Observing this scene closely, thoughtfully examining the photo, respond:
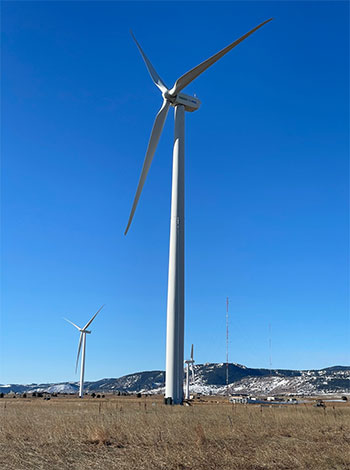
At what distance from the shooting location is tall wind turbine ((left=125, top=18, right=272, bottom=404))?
30.6m

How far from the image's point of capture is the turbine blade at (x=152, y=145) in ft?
116

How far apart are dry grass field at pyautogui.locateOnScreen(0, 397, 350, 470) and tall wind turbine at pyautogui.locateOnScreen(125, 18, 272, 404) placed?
1088cm

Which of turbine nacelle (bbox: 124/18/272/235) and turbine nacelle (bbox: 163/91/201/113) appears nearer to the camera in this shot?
turbine nacelle (bbox: 124/18/272/235)

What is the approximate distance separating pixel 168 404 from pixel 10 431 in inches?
612

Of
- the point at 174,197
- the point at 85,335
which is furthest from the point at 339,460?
the point at 85,335

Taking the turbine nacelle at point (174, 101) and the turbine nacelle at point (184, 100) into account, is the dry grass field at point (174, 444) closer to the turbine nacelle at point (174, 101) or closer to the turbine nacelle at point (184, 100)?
the turbine nacelle at point (174, 101)

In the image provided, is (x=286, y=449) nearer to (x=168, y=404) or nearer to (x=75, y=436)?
(x=75, y=436)

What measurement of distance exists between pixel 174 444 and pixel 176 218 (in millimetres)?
20063

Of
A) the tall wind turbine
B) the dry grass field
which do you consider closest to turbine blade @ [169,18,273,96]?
the tall wind turbine

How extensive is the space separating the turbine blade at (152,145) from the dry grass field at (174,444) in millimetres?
18739

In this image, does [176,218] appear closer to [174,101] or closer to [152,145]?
[152,145]

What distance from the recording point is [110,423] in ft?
Answer: 57.9

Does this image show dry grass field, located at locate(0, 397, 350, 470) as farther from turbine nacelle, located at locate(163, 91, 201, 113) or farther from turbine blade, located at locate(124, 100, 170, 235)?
turbine nacelle, located at locate(163, 91, 201, 113)

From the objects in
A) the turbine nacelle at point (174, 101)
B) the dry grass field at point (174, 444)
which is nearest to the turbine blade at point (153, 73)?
the turbine nacelle at point (174, 101)
